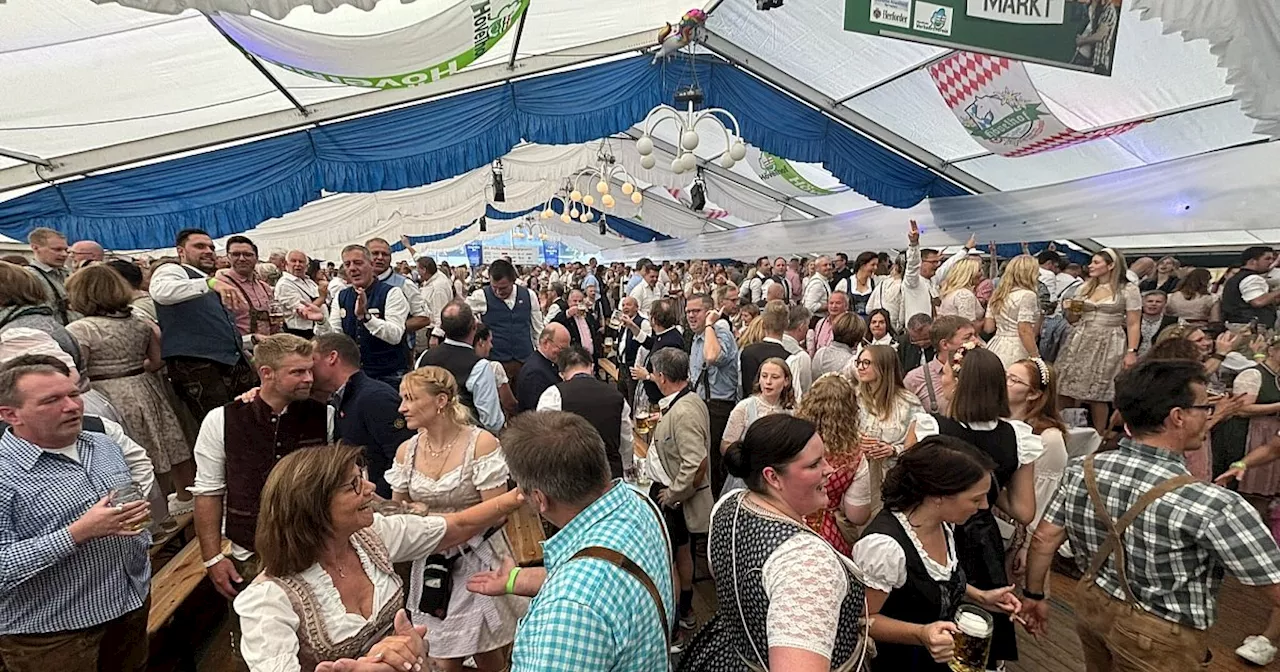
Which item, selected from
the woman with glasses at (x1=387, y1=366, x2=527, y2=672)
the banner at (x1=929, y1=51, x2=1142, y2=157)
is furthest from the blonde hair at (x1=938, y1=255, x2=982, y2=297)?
the woman with glasses at (x1=387, y1=366, x2=527, y2=672)

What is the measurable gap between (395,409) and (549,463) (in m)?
1.38

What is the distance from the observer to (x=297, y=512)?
121 cm

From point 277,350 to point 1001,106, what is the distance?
19.4 feet

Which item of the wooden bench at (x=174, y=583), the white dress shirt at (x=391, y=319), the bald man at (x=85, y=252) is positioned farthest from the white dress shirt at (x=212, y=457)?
the bald man at (x=85, y=252)

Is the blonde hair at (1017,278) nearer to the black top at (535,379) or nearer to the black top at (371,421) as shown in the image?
the black top at (535,379)

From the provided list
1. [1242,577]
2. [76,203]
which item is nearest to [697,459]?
[1242,577]

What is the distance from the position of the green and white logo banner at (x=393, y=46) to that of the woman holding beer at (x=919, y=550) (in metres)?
3.30

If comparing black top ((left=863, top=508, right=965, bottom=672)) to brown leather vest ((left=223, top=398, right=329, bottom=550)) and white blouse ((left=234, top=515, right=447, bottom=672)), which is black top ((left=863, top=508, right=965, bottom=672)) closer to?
white blouse ((left=234, top=515, right=447, bottom=672))

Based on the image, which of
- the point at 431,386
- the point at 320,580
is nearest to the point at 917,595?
the point at 320,580

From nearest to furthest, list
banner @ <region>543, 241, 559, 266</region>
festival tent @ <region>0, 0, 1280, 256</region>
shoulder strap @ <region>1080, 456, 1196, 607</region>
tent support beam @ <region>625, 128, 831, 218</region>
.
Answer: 1. shoulder strap @ <region>1080, 456, 1196, 607</region>
2. festival tent @ <region>0, 0, 1280, 256</region>
3. tent support beam @ <region>625, 128, 831, 218</region>
4. banner @ <region>543, 241, 559, 266</region>

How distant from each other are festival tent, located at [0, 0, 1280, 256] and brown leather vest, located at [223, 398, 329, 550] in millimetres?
1818

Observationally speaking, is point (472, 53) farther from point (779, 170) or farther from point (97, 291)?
point (779, 170)

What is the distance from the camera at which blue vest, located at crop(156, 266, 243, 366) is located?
305cm

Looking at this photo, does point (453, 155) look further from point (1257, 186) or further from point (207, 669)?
point (1257, 186)
